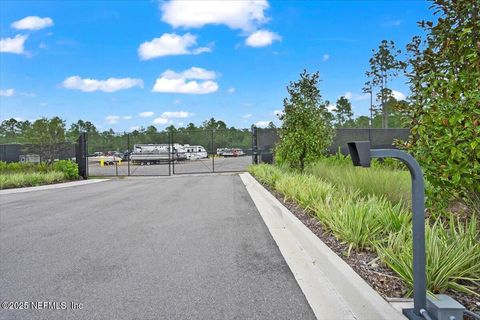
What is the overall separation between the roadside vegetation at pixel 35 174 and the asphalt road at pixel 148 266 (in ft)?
26.6

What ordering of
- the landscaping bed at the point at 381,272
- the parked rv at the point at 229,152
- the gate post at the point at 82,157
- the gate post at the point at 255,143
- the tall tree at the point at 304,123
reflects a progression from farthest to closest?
the parked rv at the point at 229,152
the gate post at the point at 255,143
the gate post at the point at 82,157
the tall tree at the point at 304,123
the landscaping bed at the point at 381,272

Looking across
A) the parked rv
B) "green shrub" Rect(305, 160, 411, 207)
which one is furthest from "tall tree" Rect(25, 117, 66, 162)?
"green shrub" Rect(305, 160, 411, 207)

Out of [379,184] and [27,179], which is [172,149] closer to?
[27,179]

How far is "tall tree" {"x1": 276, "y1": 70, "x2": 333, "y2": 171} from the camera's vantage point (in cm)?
1177

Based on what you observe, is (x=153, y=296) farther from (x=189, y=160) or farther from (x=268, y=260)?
(x=189, y=160)

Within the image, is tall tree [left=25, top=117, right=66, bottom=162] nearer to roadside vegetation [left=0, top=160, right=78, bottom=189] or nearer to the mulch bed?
roadside vegetation [left=0, top=160, right=78, bottom=189]

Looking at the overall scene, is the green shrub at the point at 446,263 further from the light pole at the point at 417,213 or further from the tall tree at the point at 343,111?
the tall tree at the point at 343,111

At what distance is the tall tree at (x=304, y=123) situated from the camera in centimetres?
1177

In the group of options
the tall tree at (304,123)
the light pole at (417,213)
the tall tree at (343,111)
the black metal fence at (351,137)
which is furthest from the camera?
the tall tree at (343,111)

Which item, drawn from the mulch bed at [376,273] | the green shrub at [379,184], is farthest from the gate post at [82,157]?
the mulch bed at [376,273]

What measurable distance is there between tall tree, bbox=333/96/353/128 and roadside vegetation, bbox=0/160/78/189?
45.8 metres

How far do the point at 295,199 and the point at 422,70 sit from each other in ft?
13.1

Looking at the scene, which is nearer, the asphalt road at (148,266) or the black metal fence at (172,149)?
the asphalt road at (148,266)

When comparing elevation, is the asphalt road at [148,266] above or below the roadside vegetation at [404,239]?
below
